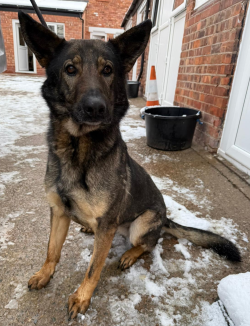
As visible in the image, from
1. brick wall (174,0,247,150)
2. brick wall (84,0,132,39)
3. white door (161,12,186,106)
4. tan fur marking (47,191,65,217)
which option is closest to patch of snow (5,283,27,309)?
tan fur marking (47,191,65,217)

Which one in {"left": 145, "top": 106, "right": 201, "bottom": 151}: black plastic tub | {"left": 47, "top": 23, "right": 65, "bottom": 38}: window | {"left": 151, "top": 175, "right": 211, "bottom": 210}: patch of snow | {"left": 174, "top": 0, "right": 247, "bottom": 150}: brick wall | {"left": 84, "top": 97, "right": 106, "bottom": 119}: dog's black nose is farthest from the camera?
{"left": 47, "top": 23, "right": 65, "bottom": 38}: window

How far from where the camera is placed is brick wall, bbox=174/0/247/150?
10.3 feet

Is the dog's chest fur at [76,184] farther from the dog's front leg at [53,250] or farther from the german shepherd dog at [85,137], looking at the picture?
the dog's front leg at [53,250]

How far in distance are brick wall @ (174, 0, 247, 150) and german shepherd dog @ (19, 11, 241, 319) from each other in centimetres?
218

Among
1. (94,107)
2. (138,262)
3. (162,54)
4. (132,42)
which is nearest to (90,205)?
(94,107)

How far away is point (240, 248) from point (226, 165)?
1594 millimetres

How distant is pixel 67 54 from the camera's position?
1410 millimetres

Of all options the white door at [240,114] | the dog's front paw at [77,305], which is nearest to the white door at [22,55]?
the white door at [240,114]

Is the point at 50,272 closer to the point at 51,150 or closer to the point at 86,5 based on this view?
the point at 51,150

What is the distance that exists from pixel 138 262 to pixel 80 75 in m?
1.40

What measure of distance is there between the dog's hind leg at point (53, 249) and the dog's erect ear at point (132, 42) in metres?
1.13

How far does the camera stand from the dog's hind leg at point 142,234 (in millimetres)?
1752

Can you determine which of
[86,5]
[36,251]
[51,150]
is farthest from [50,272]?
[86,5]

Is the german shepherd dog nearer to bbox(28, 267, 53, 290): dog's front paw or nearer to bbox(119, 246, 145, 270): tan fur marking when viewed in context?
bbox(28, 267, 53, 290): dog's front paw
